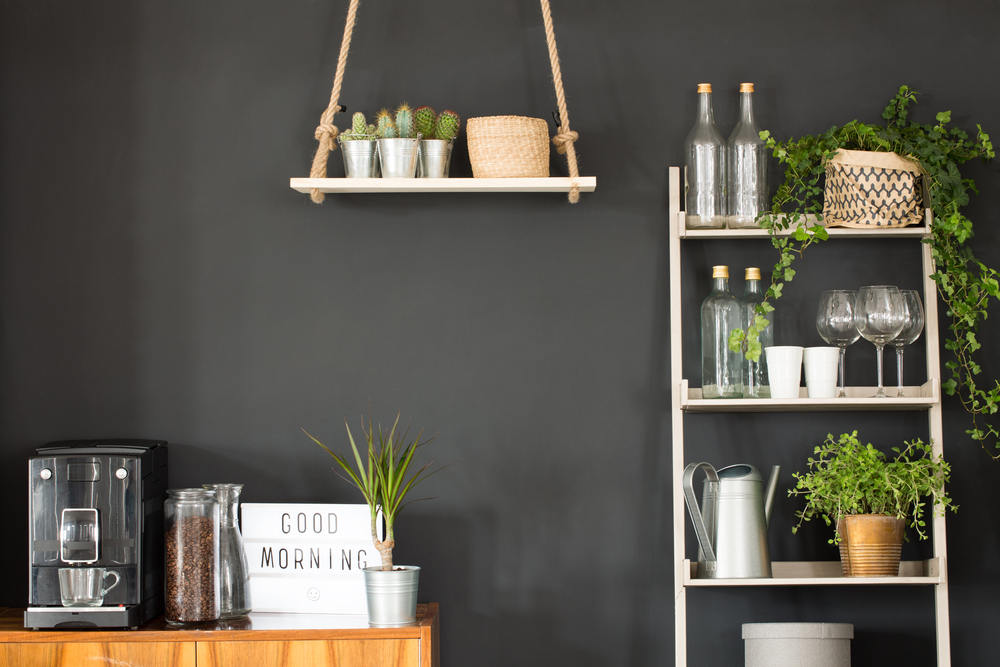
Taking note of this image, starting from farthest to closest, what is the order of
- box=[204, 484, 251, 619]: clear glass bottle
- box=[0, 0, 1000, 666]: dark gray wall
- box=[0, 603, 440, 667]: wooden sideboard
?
box=[0, 0, 1000, 666]: dark gray wall, box=[204, 484, 251, 619]: clear glass bottle, box=[0, 603, 440, 667]: wooden sideboard

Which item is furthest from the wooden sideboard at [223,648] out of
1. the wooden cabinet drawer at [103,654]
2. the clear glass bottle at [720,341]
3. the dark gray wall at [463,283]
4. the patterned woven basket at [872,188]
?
the patterned woven basket at [872,188]

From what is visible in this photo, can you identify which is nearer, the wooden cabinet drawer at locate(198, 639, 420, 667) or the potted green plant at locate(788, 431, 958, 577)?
the wooden cabinet drawer at locate(198, 639, 420, 667)

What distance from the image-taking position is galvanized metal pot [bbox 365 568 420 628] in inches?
94.3

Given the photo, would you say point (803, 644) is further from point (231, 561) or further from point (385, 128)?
point (385, 128)

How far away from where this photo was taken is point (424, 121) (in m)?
2.66

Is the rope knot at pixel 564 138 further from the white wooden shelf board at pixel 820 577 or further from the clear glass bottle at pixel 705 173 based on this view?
the white wooden shelf board at pixel 820 577

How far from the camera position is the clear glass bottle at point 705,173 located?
2.66 m

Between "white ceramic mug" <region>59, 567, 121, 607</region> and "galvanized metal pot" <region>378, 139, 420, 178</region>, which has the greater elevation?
"galvanized metal pot" <region>378, 139, 420, 178</region>

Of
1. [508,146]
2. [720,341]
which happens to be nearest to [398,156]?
[508,146]

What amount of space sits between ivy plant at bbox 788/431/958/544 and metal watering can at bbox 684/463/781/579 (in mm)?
122

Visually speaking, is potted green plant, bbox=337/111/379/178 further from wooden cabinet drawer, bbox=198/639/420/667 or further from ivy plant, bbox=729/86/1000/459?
wooden cabinet drawer, bbox=198/639/420/667

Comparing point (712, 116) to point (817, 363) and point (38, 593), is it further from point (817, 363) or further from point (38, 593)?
point (38, 593)

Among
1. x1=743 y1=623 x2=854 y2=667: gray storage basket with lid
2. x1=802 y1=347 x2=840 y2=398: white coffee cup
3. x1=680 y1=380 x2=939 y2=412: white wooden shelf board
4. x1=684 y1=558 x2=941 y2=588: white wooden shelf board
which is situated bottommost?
x1=743 y1=623 x2=854 y2=667: gray storage basket with lid

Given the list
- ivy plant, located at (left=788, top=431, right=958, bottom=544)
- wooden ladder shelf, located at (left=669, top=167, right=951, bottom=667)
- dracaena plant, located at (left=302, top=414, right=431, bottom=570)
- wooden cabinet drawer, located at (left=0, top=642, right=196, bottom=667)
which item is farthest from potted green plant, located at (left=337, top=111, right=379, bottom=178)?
ivy plant, located at (left=788, top=431, right=958, bottom=544)
